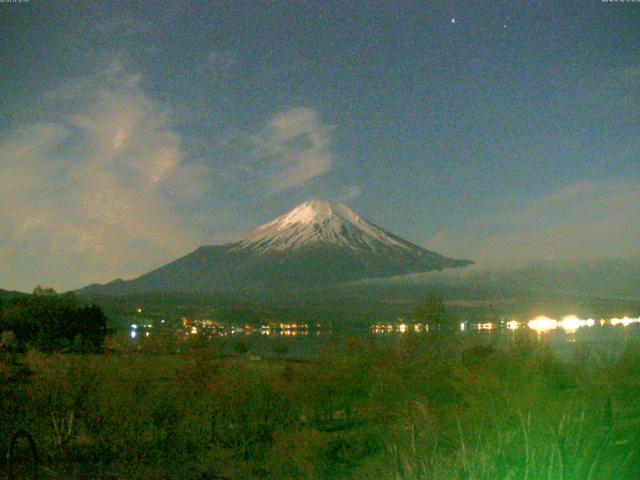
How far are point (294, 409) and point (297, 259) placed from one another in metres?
102

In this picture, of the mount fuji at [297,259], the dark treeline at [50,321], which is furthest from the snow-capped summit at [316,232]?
the dark treeline at [50,321]

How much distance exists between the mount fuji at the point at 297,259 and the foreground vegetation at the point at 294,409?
8561cm

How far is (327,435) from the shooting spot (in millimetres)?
14938

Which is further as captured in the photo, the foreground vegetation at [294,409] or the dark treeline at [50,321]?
the dark treeline at [50,321]

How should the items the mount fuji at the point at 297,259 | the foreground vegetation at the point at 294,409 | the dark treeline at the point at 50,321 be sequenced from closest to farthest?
the foreground vegetation at the point at 294,409
the dark treeline at the point at 50,321
the mount fuji at the point at 297,259

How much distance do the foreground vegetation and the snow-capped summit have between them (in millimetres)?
98854

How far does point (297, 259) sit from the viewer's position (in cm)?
11956

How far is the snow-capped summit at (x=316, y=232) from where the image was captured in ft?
410

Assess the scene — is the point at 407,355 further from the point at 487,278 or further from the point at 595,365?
the point at 487,278

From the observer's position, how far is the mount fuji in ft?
365

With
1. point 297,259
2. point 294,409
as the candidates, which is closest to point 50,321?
point 294,409

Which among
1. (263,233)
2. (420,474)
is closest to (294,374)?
(420,474)

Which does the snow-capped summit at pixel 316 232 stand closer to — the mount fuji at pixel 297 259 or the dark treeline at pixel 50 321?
the mount fuji at pixel 297 259

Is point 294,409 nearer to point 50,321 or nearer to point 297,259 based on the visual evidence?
point 50,321
